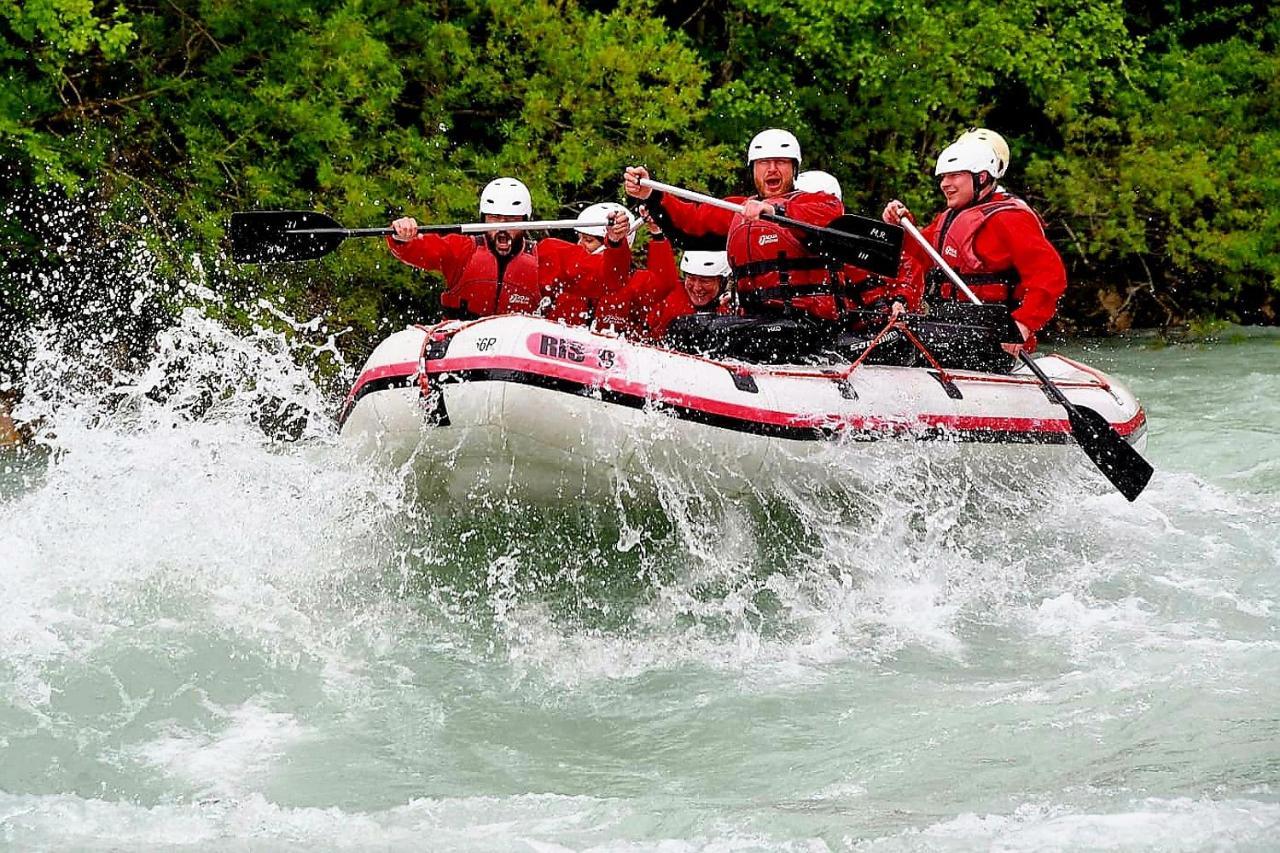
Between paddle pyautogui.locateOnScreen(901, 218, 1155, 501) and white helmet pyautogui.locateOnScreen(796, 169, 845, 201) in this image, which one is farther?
white helmet pyautogui.locateOnScreen(796, 169, 845, 201)

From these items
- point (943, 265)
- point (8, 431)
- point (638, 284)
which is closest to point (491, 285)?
point (638, 284)

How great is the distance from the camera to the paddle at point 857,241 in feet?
21.7

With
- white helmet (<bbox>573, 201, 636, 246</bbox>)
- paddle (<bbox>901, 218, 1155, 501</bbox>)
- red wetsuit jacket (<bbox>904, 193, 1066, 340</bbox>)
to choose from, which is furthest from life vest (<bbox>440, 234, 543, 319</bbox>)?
paddle (<bbox>901, 218, 1155, 501</bbox>)

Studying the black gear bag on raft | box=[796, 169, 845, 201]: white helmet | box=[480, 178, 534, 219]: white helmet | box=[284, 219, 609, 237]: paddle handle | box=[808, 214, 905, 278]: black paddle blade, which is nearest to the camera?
the black gear bag on raft

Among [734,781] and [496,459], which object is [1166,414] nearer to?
[496,459]

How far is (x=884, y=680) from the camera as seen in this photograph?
16.8 feet

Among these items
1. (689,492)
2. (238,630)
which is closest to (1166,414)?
(689,492)

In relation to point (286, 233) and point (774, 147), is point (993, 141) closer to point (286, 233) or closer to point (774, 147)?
point (774, 147)

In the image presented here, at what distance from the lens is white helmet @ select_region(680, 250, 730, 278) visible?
7.34 meters

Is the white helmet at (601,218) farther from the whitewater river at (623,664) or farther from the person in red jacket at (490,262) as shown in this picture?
the whitewater river at (623,664)

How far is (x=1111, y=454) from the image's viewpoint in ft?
21.7

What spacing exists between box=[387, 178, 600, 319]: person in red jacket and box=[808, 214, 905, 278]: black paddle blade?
60.8 inches

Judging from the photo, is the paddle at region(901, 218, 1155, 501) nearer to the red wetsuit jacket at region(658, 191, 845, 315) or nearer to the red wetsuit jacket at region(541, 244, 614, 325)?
the red wetsuit jacket at region(658, 191, 845, 315)

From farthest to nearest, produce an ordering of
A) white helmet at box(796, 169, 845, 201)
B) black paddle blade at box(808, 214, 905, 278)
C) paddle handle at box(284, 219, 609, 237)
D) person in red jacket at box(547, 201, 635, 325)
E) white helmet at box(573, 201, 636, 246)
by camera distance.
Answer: white helmet at box(796, 169, 845, 201) → person in red jacket at box(547, 201, 635, 325) → white helmet at box(573, 201, 636, 246) → paddle handle at box(284, 219, 609, 237) → black paddle blade at box(808, 214, 905, 278)
